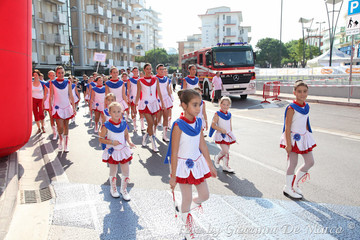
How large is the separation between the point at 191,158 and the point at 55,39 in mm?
42523

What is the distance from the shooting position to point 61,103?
7629 millimetres

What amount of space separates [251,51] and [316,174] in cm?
1474

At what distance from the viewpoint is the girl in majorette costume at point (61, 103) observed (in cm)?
754

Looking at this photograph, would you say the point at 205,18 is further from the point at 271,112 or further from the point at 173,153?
the point at 173,153

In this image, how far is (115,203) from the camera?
4590 millimetres

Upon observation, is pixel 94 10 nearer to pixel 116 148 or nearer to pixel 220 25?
pixel 220 25

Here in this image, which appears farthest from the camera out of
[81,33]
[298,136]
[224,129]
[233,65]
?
[81,33]

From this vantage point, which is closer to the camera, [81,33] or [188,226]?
[188,226]

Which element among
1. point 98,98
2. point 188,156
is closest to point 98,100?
point 98,98

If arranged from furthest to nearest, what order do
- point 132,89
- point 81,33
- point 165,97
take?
point 81,33 < point 132,89 < point 165,97

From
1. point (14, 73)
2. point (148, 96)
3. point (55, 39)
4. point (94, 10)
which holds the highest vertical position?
point (94, 10)

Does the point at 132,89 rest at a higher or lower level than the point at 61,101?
higher

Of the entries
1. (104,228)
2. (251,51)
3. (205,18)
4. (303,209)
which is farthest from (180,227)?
(205,18)

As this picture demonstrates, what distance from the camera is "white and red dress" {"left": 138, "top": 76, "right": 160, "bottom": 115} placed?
7.98 metres
